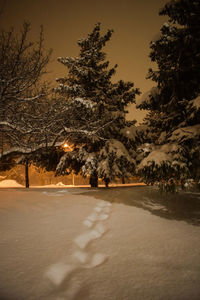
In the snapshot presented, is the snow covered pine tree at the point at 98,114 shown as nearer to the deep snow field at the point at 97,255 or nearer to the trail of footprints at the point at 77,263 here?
the deep snow field at the point at 97,255

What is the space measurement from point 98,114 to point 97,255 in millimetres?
8952

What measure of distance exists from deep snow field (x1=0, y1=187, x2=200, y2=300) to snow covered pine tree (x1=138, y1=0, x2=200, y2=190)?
55.3 inches

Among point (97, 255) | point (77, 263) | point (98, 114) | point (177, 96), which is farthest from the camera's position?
point (98, 114)

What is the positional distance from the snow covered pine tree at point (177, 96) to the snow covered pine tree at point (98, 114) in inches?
156

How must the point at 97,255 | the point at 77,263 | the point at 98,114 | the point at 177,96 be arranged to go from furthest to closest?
1. the point at 98,114
2. the point at 177,96
3. the point at 97,255
4. the point at 77,263

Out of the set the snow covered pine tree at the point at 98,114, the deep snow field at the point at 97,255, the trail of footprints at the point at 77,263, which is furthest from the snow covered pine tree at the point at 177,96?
the snow covered pine tree at the point at 98,114

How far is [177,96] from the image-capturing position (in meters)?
5.51

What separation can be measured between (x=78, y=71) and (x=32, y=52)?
570 centimetres

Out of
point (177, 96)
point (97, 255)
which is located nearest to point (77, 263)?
point (97, 255)

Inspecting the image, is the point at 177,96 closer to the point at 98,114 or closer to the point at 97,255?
the point at 97,255

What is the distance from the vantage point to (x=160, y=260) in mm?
2373

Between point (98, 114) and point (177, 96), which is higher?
point (98, 114)

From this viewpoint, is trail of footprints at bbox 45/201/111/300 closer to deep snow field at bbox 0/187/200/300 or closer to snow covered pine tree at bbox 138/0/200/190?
deep snow field at bbox 0/187/200/300

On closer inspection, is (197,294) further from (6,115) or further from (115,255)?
(6,115)
